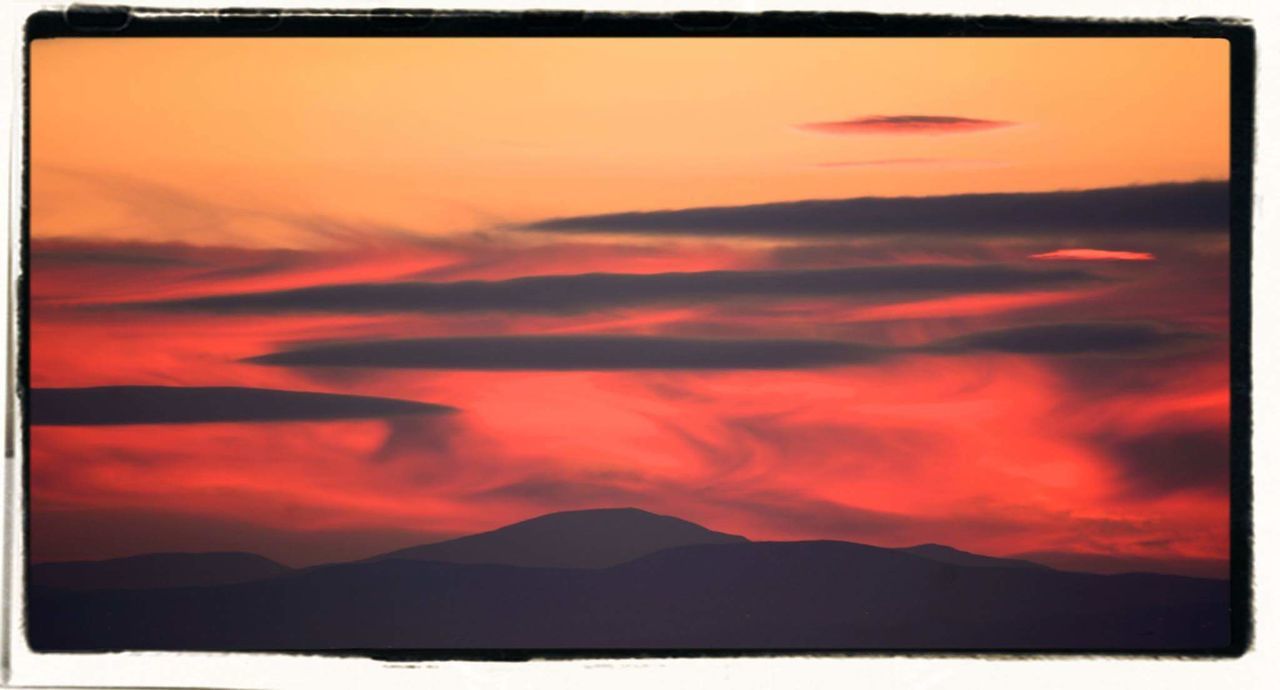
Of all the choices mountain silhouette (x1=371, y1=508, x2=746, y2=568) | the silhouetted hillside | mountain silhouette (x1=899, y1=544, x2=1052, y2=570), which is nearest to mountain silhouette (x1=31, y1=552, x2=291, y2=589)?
the silhouetted hillside

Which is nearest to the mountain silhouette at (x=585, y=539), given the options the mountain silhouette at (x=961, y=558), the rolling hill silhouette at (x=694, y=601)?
the rolling hill silhouette at (x=694, y=601)

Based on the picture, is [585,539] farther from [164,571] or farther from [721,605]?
[164,571]

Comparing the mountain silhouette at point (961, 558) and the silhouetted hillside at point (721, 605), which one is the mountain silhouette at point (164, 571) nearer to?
the silhouetted hillside at point (721, 605)

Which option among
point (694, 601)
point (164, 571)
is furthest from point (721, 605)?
point (164, 571)

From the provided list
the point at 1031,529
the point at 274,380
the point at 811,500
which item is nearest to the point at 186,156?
the point at 274,380

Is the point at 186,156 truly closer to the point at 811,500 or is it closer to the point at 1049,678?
the point at 811,500

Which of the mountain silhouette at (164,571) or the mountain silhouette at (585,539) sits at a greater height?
the mountain silhouette at (585,539)

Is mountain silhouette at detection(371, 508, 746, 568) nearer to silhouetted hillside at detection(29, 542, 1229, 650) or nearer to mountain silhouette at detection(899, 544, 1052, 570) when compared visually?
silhouetted hillside at detection(29, 542, 1229, 650)
